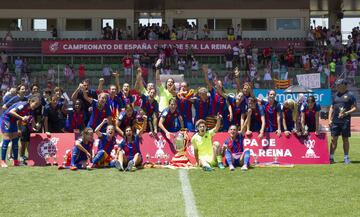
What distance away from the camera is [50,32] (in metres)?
38.7

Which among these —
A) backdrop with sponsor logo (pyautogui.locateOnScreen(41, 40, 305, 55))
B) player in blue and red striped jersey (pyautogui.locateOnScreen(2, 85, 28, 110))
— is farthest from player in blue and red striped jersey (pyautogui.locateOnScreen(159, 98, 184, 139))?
backdrop with sponsor logo (pyautogui.locateOnScreen(41, 40, 305, 55))

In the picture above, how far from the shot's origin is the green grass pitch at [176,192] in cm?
889

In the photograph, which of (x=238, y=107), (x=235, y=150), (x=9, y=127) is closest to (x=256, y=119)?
(x=238, y=107)

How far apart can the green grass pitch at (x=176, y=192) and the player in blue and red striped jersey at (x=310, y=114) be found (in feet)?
3.97

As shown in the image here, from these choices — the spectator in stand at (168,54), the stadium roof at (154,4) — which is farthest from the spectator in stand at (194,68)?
the stadium roof at (154,4)

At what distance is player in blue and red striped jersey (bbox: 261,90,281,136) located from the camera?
46.4 ft

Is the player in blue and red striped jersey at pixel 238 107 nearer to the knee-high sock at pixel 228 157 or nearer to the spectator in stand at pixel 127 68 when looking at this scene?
the knee-high sock at pixel 228 157

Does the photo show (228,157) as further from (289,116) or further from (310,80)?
(310,80)

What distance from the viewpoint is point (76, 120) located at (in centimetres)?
1427

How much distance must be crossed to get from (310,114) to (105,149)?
4.46 m

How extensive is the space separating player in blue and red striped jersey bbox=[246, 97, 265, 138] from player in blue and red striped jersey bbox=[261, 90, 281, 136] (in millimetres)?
161

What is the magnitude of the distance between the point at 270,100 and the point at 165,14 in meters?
26.5

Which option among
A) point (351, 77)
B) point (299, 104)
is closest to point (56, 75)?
point (351, 77)

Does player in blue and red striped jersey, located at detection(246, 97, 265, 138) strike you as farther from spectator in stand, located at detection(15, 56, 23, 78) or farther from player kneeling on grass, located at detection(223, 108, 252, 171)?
spectator in stand, located at detection(15, 56, 23, 78)
